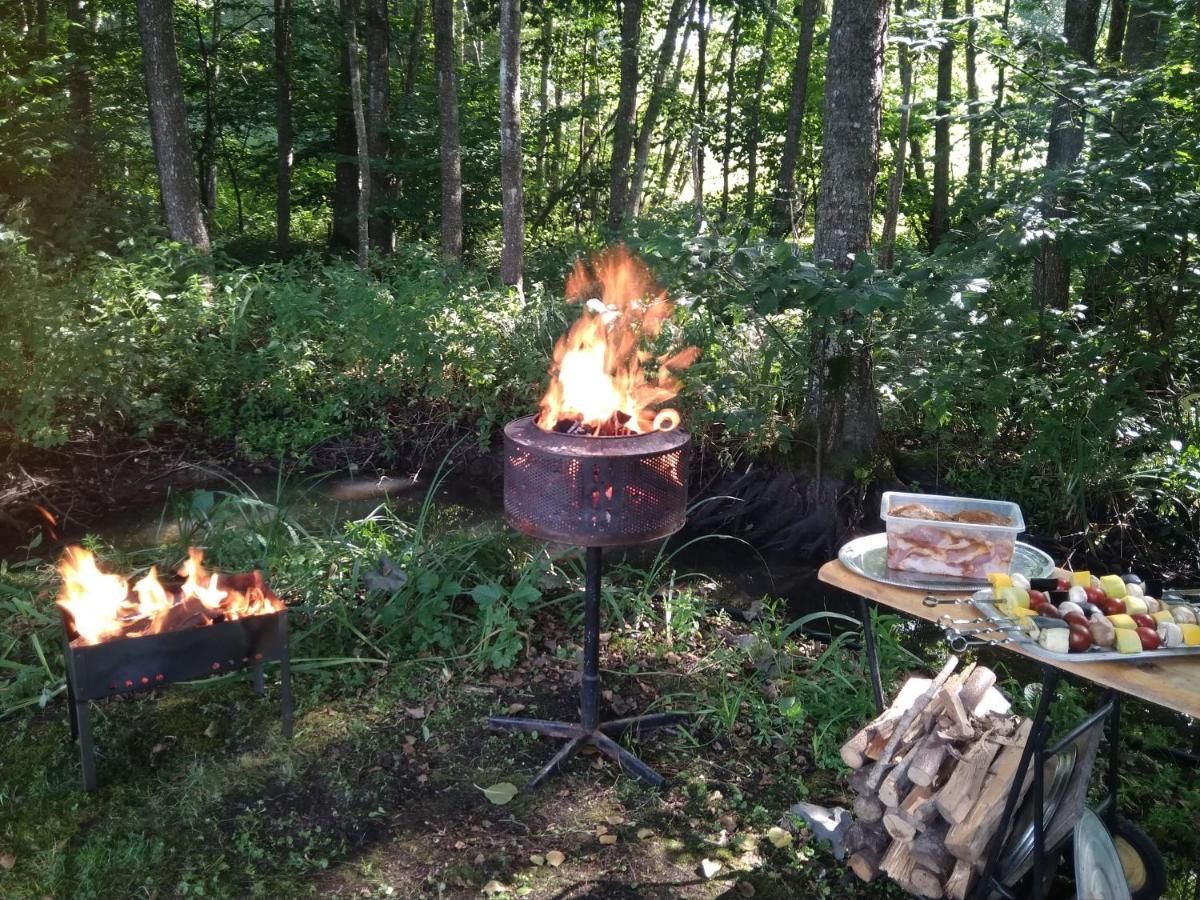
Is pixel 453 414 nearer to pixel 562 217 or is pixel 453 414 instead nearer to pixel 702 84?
pixel 562 217

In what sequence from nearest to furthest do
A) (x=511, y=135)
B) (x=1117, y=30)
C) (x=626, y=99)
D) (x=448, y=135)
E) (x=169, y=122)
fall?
(x=511, y=135)
(x=169, y=122)
(x=1117, y=30)
(x=448, y=135)
(x=626, y=99)

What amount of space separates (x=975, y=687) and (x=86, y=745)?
3062 mm

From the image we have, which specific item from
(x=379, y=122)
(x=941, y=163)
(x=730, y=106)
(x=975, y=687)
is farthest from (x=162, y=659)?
(x=730, y=106)

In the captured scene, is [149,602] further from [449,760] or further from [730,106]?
[730,106]

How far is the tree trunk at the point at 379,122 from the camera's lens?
520 inches

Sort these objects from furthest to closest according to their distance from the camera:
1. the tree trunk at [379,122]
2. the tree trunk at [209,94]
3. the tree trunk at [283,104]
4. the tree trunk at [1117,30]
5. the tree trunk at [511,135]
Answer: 1. the tree trunk at [209,94]
2. the tree trunk at [283,104]
3. the tree trunk at [379,122]
4. the tree trunk at [1117,30]
5. the tree trunk at [511,135]

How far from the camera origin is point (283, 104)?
14.6 m

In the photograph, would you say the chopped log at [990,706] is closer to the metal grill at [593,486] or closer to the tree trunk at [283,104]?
the metal grill at [593,486]

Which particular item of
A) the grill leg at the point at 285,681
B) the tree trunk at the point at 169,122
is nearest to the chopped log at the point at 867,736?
the grill leg at the point at 285,681

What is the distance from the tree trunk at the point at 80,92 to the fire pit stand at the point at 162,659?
799 cm

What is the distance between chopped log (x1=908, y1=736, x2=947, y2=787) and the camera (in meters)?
2.67

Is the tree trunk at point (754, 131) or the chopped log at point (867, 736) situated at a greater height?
the tree trunk at point (754, 131)

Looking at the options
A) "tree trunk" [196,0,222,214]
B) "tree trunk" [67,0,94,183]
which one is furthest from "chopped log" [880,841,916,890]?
"tree trunk" [196,0,222,214]

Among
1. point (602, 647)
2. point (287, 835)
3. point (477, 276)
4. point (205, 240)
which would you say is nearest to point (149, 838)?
point (287, 835)
